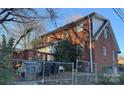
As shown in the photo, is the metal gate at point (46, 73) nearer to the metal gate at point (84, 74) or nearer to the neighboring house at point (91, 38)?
the metal gate at point (84, 74)

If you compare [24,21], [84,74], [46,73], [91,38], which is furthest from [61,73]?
[24,21]

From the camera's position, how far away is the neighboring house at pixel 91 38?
7066 mm

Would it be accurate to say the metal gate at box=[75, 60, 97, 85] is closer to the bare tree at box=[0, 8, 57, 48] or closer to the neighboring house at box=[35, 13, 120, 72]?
the neighboring house at box=[35, 13, 120, 72]

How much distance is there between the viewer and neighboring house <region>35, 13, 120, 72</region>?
7.07 meters

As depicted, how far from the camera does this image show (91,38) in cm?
711

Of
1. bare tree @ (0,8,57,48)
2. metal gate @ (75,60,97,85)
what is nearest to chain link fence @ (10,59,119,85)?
metal gate @ (75,60,97,85)

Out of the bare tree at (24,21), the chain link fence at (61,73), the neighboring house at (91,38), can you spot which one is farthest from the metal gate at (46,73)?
the bare tree at (24,21)

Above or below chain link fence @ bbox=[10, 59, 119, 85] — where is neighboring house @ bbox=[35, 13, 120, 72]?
above

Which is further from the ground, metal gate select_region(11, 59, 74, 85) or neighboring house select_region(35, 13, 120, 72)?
neighboring house select_region(35, 13, 120, 72)

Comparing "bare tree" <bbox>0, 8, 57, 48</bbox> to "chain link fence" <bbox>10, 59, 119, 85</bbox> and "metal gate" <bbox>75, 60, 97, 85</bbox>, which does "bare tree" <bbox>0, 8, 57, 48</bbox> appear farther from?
"metal gate" <bbox>75, 60, 97, 85</bbox>

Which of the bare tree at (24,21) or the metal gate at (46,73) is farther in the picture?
the bare tree at (24,21)

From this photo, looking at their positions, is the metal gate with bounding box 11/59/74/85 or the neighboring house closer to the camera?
the metal gate with bounding box 11/59/74/85

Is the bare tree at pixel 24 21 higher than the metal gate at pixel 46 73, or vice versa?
the bare tree at pixel 24 21

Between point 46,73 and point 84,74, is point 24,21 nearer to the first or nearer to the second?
point 46,73
